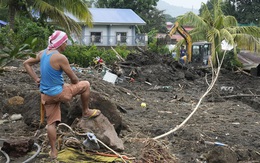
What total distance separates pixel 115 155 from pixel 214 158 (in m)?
1.67

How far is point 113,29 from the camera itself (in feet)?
137

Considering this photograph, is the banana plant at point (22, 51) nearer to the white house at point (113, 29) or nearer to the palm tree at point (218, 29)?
the palm tree at point (218, 29)

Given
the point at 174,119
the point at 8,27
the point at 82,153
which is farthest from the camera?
the point at 8,27

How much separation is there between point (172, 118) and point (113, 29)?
102 feet

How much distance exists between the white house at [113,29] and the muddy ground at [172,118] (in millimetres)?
15611

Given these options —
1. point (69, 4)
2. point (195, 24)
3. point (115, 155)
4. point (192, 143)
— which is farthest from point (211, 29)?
point (115, 155)

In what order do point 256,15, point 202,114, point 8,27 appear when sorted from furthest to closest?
point 256,15, point 8,27, point 202,114

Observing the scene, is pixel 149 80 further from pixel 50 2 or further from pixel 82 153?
pixel 82 153

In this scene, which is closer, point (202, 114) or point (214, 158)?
point (214, 158)

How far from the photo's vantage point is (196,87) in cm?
2134

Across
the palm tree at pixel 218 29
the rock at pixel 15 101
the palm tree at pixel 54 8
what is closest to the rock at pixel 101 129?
the rock at pixel 15 101

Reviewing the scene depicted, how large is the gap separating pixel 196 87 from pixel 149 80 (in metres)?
2.42

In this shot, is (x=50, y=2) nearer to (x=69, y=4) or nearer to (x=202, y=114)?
(x=69, y=4)

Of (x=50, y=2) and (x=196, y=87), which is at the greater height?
(x=50, y=2)
